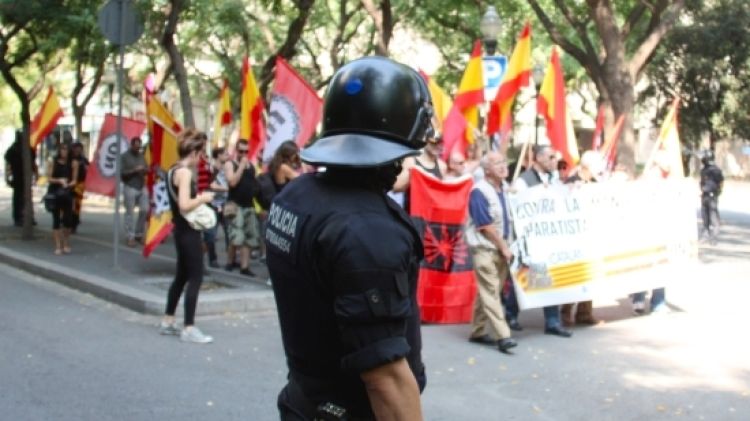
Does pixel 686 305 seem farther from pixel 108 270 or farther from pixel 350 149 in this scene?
pixel 350 149

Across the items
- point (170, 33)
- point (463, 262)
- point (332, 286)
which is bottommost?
point (463, 262)

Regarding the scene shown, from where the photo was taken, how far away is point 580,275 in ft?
32.9

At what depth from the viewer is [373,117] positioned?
2.59 m

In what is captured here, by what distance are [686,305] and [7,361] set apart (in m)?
7.27

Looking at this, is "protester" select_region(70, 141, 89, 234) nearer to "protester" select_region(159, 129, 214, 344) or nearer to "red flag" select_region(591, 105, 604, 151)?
"protester" select_region(159, 129, 214, 344)

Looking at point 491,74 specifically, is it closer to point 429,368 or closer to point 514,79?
point 514,79

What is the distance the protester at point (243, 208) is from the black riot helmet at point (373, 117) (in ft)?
33.5

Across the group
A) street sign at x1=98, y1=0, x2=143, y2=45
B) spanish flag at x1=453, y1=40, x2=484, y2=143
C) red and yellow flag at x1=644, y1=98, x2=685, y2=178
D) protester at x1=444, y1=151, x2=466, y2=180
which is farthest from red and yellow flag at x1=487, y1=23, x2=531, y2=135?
street sign at x1=98, y1=0, x2=143, y2=45

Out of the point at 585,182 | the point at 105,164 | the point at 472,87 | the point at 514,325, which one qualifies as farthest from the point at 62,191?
the point at 585,182

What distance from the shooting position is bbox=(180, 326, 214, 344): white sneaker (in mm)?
8555

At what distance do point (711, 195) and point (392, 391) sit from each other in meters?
18.6

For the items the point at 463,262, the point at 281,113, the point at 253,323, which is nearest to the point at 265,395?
the point at 253,323

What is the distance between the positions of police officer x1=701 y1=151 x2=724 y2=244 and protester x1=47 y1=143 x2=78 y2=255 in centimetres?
1147

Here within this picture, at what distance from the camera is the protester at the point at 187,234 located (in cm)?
841
